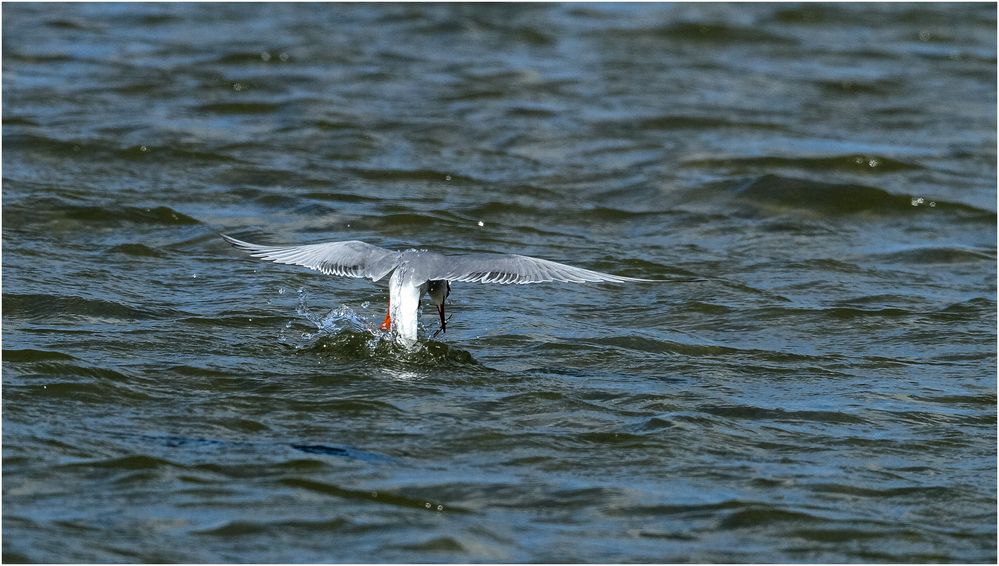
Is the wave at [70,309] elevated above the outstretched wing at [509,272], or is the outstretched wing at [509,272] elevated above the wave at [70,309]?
the outstretched wing at [509,272]

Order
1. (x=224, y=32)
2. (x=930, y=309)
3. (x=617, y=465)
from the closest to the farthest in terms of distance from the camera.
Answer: (x=617, y=465)
(x=930, y=309)
(x=224, y=32)

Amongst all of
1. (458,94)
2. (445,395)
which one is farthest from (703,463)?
(458,94)

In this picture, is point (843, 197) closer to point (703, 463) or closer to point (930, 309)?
point (930, 309)

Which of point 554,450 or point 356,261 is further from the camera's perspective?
point 356,261

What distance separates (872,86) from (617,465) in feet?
36.7

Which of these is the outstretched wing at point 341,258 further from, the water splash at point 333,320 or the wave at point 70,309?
the wave at point 70,309

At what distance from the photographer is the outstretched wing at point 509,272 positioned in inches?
314

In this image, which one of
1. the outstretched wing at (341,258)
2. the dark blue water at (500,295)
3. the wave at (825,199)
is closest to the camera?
the dark blue water at (500,295)

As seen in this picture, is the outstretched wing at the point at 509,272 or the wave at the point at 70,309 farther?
the wave at the point at 70,309

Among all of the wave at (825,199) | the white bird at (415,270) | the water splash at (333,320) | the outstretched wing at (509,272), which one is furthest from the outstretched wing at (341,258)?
the wave at (825,199)

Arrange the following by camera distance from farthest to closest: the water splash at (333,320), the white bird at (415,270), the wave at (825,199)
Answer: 1. the wave at (825,199)
2. the water splash at (333,320)
3. the white bird at (415,270)

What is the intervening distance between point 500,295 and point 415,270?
7.13 ft

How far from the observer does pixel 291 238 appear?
35.9 ft

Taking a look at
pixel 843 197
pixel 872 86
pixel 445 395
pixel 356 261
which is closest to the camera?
pixel 445 395
